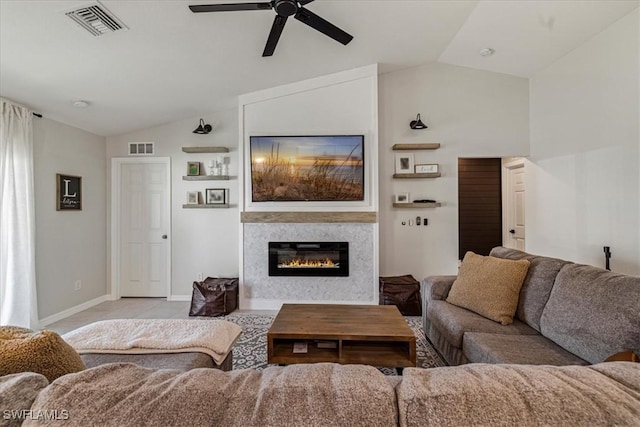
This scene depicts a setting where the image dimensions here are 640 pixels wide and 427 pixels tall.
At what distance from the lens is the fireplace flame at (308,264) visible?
12.8 feet

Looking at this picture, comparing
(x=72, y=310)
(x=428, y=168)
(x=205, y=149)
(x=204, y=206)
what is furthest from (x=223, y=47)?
(x=72, y=310)

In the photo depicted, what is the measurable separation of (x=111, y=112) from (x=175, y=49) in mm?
1581

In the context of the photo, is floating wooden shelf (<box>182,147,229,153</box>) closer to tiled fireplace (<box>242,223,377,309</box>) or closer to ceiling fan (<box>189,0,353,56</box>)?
tiled fireplace (<box>242,223,377,309</box>)

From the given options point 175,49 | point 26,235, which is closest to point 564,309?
point 175,49

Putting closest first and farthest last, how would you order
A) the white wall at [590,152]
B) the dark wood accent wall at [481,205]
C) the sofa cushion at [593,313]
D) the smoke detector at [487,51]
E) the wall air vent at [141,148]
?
the sofa cushion at [593,313] → the white wall at [590,152] → the smoke detector at [487,51] → the wall air vent at [141,148] → the dark wood accent wall at [481,205]

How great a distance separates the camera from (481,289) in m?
2.35

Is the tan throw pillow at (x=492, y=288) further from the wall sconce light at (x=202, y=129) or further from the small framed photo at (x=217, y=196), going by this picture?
the wall sconce light at (x=202, y=129)

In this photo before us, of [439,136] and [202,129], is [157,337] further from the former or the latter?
[439,136]

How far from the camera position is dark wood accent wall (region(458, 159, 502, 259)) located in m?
5.67

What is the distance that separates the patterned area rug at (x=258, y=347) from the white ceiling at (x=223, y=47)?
2769 millimetres

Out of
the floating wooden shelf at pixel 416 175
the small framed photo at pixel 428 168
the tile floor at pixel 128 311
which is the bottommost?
the tile floor at pixel 128 311

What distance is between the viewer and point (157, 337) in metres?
1.70

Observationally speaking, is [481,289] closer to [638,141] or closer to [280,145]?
[638,141]

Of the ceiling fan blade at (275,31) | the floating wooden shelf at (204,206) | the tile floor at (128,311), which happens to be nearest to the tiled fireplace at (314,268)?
the tile floor at (128,311)
